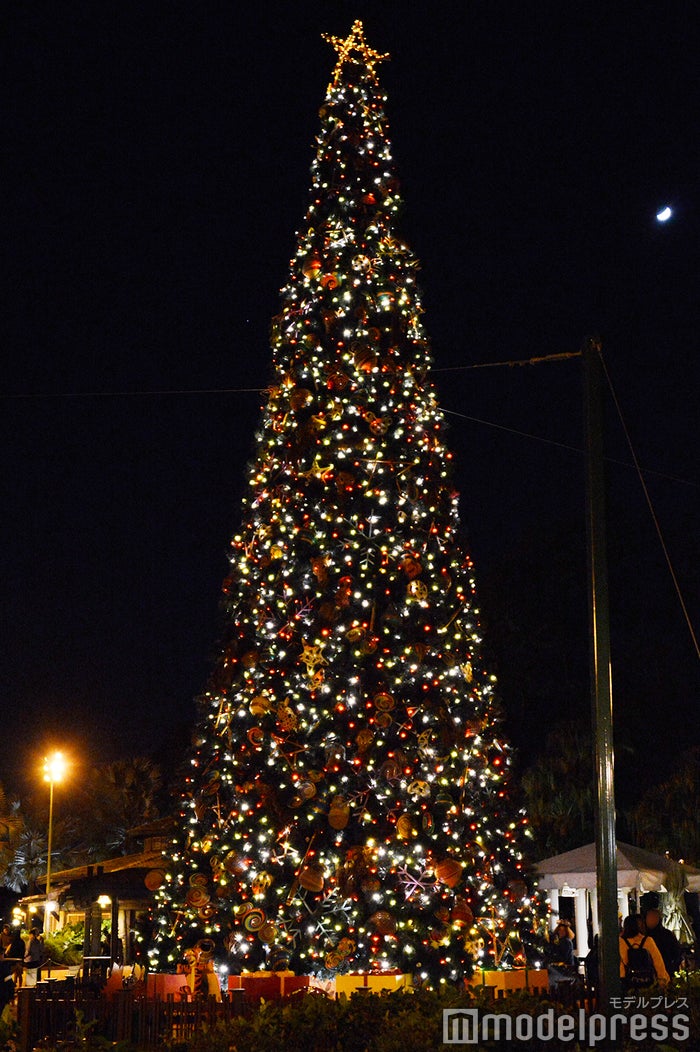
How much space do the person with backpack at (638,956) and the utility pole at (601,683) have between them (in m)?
1.71

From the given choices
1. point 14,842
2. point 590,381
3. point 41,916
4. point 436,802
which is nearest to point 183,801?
point 436,802

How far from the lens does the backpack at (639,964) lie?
39.2ft

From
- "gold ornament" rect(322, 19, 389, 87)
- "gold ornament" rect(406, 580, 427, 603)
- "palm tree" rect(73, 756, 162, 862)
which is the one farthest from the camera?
"palm tree" rect(73, 756, 162, 862)

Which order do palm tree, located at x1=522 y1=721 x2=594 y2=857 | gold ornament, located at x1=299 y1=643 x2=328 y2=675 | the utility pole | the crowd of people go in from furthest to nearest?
palm tree, located at x1=522 y1=721 x2=594 y2=857 → gold ornament, located at x1=299 y1=643 x2=328 y2=675 → the crowd of people → the utility pole

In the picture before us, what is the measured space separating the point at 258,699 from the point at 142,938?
354 cm

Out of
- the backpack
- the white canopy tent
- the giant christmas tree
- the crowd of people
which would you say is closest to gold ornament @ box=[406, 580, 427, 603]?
the giant christmas tree

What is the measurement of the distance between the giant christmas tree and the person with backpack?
2.43 m

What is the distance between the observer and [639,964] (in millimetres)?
12219

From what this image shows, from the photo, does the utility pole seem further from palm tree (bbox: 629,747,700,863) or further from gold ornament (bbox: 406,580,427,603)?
palm tree (bbox: 629,747,700,863)

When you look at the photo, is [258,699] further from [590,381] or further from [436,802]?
[590,381]

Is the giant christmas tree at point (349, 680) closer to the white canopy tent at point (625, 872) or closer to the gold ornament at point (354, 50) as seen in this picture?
the gold ornament at point (354, 50)

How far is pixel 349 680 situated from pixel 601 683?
182 inches

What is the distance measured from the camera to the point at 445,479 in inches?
637

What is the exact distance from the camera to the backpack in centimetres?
1195
